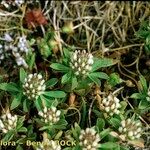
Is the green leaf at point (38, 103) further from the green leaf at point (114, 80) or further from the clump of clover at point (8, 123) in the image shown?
the green leaf at point (114, 80)

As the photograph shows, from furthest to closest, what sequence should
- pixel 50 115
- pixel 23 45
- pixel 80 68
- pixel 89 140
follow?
pixel 23 45
pixel 80 68
pixel 50 115
pixel 89 140

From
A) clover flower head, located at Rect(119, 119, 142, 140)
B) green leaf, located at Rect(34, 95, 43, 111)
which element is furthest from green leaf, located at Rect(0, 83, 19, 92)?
clover flower head, located at Rect(119, 119, 142, 140)

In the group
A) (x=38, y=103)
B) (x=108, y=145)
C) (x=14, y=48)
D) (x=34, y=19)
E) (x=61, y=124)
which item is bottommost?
(x=108, y=145)

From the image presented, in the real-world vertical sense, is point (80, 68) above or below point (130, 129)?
above

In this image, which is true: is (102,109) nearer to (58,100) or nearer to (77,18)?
(58,100)

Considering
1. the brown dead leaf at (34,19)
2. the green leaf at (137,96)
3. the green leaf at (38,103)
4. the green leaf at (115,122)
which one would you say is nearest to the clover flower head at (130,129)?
the green leaf at (115,122)

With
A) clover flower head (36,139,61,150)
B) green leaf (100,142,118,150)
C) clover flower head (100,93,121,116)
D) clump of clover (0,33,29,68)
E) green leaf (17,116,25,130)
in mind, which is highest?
clump of clover (0,33,29,68)

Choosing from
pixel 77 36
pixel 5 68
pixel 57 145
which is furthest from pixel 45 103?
pixel 77 36

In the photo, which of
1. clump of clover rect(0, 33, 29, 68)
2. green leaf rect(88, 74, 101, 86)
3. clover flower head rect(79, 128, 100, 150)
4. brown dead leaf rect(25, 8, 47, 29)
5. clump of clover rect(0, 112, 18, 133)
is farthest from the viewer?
brown dead leaf rect(25, 8, 47, 29)

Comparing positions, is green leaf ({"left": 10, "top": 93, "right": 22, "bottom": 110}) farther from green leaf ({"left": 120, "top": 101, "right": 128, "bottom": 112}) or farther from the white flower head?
green leaf ({"left": 120, "top": 101, "right": 128, "bottom": 112})

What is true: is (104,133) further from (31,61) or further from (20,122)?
(31,61)

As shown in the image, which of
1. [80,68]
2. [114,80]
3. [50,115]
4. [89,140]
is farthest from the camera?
[114,80]

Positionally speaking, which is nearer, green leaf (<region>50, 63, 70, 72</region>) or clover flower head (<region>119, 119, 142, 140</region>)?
clover flower head (<region>119, 119, 142, 140</region>)

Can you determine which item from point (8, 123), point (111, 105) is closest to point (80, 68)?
point (111, 105)
